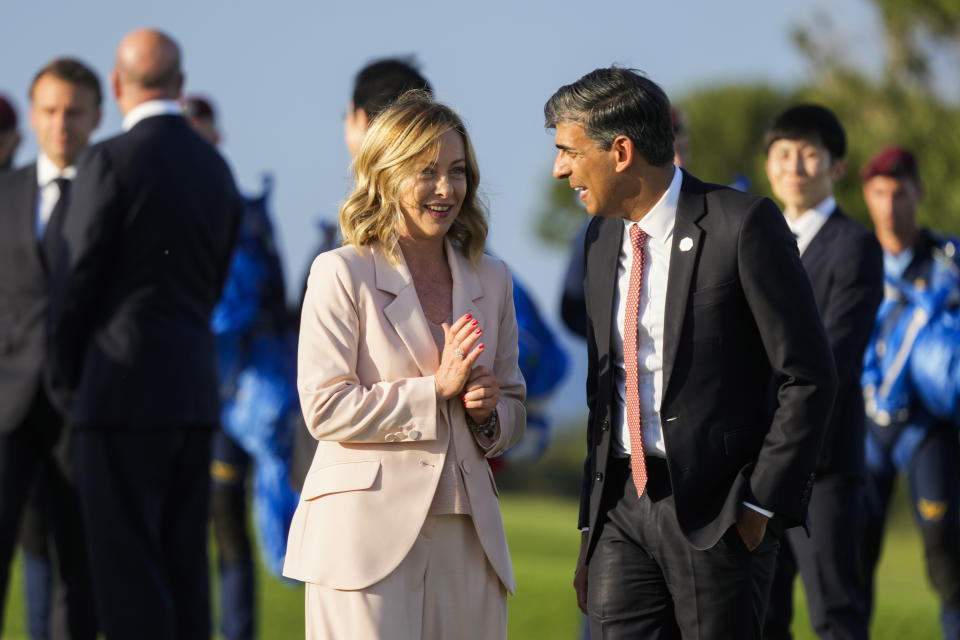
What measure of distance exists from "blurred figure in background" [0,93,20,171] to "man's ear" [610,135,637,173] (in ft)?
16.8

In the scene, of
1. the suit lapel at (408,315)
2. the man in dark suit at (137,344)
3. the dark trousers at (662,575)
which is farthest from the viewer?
the man in dark suit at (137,344)

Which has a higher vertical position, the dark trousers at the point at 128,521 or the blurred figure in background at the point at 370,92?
the blurred figure in background at the point at 370,92

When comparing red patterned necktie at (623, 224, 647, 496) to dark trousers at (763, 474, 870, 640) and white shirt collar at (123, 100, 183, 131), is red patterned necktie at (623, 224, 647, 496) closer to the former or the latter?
dark trousers at (763, 474, 870, 640)

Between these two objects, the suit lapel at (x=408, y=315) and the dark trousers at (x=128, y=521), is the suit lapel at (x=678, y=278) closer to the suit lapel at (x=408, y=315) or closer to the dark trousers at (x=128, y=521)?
the suit lapel at (x=408, y=315)

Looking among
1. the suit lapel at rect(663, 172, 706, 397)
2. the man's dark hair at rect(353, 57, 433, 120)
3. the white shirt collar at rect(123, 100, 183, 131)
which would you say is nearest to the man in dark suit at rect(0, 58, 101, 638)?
the white shirt collar at rect(123, 100, 183, 131)

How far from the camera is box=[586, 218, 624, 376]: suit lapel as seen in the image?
4.02m

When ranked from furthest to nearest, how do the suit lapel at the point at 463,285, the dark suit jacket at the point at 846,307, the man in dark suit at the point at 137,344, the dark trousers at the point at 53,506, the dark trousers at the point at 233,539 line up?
1. the dark trousers at the point at 233,539
2. the dark trousers at the point at 53,506
3. the man in dark suit at the point at 137,344
4. the dark suit jacket at the point at 846,307
5. the suit lapel at the point at 463,285

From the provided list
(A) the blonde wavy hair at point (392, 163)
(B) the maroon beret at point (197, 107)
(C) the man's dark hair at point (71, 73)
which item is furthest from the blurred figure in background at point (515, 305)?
(B) the maroon beret at point (197, 107)

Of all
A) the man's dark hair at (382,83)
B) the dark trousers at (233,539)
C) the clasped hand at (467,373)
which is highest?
the man's dark hair at (382,83)

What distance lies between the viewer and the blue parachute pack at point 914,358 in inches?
Answer: 274

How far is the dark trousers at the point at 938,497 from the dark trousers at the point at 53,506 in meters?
3.72

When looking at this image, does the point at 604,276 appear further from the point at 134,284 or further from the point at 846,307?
the point at 134,284

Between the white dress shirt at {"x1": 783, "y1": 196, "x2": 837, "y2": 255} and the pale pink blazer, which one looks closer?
the pale pink blazer

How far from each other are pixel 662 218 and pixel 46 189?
335cm
